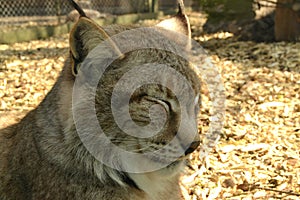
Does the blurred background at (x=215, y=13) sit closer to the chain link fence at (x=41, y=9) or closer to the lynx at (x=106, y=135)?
the chain link fence at (x=41, y=9)

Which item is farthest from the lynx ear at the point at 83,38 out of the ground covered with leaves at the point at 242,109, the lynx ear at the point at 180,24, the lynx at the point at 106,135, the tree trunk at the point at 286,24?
the tree trunk at the point at 286,24

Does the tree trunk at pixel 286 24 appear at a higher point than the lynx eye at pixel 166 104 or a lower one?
lower

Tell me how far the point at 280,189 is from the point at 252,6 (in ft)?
16.4

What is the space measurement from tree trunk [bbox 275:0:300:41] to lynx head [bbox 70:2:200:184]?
5297 mm

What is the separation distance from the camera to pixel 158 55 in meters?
2.29

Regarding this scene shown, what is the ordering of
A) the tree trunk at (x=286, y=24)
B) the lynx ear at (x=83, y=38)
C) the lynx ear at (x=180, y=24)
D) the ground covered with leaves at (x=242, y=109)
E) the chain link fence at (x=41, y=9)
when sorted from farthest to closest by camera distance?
the chain link fence at (x=41, y=9) → the tree trunk at (x=286, y=24) → the ground covered with leaves at (x=242, y=109) → the lynx ear at (x=180, y=24) → the lynx ear at (x=83, y=38)

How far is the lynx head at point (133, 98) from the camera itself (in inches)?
85.4

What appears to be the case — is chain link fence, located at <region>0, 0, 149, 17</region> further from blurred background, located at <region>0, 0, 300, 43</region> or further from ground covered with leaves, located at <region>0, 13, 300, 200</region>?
ground covered with leaves, located at <region>0, 13, 300, 200</region>

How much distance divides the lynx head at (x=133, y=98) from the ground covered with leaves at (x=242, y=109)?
107 cm

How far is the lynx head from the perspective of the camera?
2.17m

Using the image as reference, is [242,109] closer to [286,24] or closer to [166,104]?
[166,104]

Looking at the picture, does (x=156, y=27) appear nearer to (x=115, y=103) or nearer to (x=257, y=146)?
(x=115, y=103)

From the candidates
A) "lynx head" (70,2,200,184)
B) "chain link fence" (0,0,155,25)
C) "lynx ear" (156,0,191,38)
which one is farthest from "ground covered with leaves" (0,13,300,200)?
"chain link fence" (0,0,155,25)

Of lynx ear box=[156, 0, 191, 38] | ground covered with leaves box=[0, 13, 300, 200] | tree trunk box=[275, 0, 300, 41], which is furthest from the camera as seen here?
tree trunk box=[275, 0, 300, 41]
